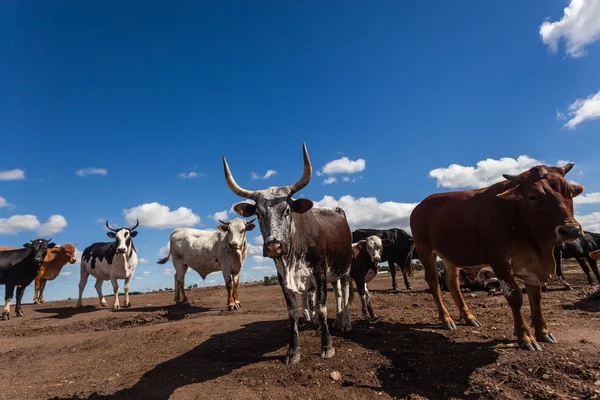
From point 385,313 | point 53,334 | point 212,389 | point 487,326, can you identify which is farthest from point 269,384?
point 53,334

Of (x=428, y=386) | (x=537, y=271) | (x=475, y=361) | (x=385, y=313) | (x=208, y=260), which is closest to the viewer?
(x=428, y=386)

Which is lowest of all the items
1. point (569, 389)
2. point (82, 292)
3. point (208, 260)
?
point (569, 389)

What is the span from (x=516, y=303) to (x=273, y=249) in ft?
12.1

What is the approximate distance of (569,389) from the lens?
3.94m

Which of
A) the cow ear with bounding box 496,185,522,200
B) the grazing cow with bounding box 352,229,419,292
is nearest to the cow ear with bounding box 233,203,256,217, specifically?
the cow ear with bounding box 496,185,522,200

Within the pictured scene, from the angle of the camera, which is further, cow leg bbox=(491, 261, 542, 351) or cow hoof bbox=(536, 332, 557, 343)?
cow hoof bbox=(536, 332, 557, 343)

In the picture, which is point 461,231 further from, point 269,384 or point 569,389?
point 269,384

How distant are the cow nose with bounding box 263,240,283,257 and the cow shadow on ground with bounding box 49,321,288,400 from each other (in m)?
1.92

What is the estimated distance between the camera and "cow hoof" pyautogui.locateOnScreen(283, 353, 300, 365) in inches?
202

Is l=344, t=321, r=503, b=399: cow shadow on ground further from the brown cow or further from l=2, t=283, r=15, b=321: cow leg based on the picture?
the brown cow

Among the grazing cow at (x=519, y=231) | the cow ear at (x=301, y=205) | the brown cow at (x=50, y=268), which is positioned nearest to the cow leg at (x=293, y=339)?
the cow ear at (x=301, y=205)

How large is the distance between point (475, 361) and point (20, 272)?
16821 mm

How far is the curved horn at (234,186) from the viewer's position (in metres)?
5.61

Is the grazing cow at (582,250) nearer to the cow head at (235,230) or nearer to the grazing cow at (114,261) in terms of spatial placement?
the cow head at (235,230)
